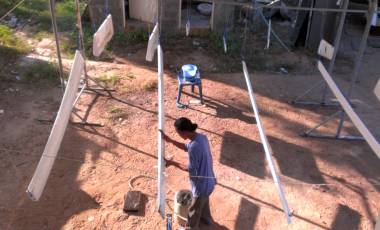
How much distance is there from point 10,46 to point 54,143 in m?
5.78

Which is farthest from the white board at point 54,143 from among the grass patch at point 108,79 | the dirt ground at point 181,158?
the grass patch at point 108,79

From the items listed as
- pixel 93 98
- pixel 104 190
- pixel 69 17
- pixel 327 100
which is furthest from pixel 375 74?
pixel 69 17

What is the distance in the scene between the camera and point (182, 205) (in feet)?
17.1

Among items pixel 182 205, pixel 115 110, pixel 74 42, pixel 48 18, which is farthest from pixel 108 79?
pixel 182 205

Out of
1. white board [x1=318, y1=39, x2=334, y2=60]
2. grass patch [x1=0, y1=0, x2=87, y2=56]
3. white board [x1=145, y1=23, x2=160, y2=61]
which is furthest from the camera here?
grass patch [x1=0, y1=0, x2=87, y2=56]

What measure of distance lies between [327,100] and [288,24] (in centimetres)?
415

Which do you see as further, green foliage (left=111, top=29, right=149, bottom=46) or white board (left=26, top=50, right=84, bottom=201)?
green foliage (left=111, top=29, right=149, bottom=46)

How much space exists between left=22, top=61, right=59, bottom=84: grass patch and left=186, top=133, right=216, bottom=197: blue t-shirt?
15.2 ft

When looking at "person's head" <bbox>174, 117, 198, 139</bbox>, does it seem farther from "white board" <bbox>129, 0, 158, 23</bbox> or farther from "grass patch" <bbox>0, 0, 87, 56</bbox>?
"white board" <bbox>129, 0, 158, 23</bbox>

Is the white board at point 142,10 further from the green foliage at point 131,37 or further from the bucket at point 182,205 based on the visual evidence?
the bucket at point 182,205

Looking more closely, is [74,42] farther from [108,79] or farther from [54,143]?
[54,143]

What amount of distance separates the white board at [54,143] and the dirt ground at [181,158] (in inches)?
45.8

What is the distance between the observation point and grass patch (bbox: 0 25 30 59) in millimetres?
9164

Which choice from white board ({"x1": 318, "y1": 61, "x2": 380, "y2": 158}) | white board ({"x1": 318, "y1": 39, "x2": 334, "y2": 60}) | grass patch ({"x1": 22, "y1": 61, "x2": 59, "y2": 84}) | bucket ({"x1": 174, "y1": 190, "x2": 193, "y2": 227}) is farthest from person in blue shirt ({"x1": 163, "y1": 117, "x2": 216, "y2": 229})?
grass patch ({"x1": 22, "y1": 61, "x2": 59, "y2": 84})
